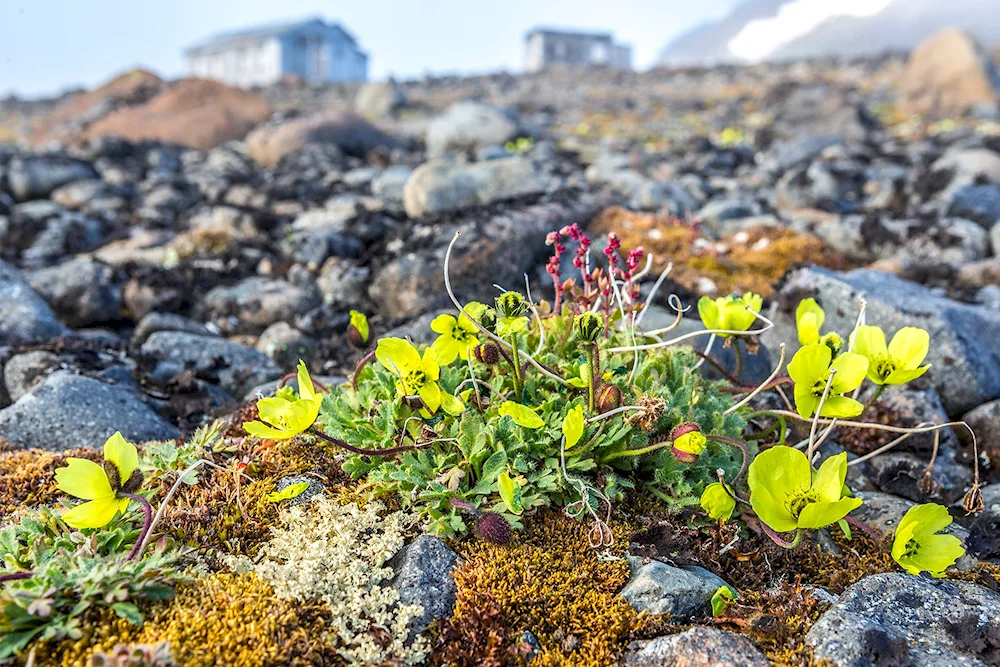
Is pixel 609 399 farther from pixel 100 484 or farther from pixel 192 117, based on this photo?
pixel 192 117

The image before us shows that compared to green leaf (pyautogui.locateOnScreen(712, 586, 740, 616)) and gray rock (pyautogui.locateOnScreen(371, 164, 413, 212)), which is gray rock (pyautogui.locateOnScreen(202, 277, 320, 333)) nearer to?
gray rock (pyautogui.locateOnScreen(371, 164, 413, 212))

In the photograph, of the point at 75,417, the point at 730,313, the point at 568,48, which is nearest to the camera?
the point at 730,313

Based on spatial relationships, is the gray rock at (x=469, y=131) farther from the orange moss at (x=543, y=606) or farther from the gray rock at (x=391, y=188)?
the orange moss at (x=543, y=606)

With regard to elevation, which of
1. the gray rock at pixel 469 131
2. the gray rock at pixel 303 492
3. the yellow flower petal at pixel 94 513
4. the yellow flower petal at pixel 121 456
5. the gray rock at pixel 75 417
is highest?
the gray rock at pixel 469 131

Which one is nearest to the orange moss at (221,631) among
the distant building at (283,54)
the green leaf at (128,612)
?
the green leaf at (128,612)

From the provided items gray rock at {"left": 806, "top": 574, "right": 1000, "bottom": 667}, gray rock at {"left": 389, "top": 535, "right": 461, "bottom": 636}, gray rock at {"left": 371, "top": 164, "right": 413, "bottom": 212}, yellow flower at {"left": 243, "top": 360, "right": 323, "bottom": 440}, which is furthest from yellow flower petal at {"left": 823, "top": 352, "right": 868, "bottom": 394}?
gray rock at {"left": 371, "top": 164, "right": 413, "bottom": 212}

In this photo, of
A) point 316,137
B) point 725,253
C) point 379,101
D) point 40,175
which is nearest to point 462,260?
point 725,253

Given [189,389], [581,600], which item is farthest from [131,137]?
[581,600]
